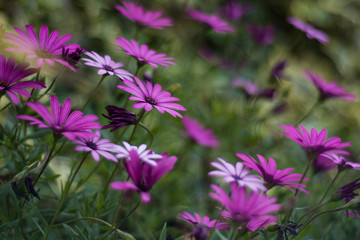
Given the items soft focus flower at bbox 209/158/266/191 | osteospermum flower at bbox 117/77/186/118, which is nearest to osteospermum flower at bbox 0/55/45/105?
osteospermum flower at bbox 117/77/186/118

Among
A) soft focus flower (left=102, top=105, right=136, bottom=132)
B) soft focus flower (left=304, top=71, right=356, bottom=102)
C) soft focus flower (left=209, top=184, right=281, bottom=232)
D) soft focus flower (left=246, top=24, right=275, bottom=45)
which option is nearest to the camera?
soft focus flower (left=209, top=184, right=281, bottom=232)

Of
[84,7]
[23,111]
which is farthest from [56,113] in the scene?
[84,7]

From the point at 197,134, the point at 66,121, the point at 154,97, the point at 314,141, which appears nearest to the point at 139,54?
the point at 154,97

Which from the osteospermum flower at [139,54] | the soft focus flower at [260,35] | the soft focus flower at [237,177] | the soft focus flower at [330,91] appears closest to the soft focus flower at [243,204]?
the soft focus flower at [237,177]

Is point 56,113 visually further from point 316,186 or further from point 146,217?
point 316,186

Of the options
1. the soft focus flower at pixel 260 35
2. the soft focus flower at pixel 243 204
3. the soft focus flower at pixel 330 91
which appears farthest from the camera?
the soft focus flower at pixel 260 35

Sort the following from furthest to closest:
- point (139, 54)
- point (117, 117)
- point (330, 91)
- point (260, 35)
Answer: point (260, 35) < point (330, 91) < point (139, 54) < point (117, 117)

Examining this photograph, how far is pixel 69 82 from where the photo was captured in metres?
1.55

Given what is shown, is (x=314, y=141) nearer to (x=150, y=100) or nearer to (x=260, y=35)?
(x=150, y=100)

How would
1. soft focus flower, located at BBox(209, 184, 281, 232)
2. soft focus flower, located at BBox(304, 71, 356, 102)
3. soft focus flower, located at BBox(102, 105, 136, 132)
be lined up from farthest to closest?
soft focus flower, located at BBox(304, 71, 356, 102), soft focus flower, located at BBox(102, 105, 136, 132), soft focus flower, located at BBox(209, 184, 281, 232)

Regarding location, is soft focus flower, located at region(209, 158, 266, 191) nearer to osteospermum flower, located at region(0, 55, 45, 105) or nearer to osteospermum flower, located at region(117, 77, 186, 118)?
osteospermum flower, located at region(117, 77, 186, 118)

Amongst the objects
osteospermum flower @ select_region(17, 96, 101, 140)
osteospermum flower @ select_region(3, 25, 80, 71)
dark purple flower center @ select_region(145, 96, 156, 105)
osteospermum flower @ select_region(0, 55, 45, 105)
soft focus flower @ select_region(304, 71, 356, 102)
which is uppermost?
osteospermum flower @ select_region(3, 25, 80, 71)

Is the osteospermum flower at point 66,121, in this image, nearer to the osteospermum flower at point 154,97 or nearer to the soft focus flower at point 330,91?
the osteospermum flower at point 154,97

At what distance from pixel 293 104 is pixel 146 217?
132 cm
